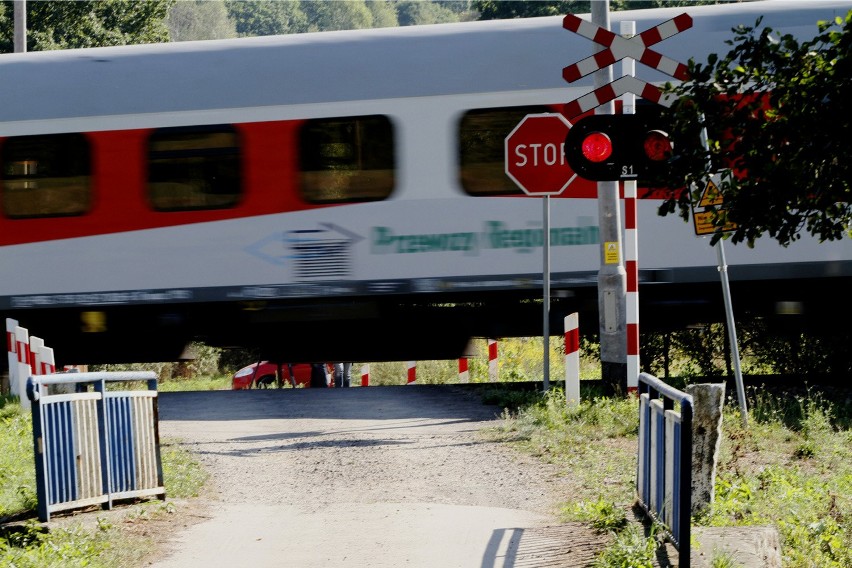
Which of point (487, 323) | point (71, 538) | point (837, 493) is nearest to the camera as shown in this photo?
point (71, 538)

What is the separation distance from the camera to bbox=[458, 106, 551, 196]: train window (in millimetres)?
14484

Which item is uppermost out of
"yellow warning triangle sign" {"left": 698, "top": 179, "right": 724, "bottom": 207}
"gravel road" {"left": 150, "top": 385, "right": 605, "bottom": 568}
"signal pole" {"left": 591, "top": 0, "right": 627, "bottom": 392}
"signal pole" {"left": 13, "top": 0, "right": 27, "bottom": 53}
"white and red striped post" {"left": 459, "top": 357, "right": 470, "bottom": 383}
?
"signal pole" {"left": 13, "top": 0, "right": 27, "bottom": 53}

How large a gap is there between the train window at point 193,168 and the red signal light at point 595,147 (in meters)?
7.69

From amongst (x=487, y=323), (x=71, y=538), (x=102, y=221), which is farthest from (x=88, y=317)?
(x=71, y=538)

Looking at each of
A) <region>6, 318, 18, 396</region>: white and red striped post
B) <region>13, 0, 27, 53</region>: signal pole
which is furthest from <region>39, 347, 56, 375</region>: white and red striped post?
<region>13, 0, 27, 53</region>: signal pole

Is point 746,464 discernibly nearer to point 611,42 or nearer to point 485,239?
point 611,42

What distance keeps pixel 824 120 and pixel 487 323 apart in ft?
31.9

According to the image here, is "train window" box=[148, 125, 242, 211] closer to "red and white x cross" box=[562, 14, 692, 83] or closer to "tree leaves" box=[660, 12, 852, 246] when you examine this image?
"red and white x cross" box=[562, 14, 692, 83]

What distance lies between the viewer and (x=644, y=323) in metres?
15.2

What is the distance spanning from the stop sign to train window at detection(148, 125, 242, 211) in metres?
3.21

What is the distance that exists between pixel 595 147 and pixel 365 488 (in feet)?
11.3

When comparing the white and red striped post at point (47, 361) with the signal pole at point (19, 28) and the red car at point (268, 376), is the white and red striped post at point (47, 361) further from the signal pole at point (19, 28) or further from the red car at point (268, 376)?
the red car at point (268, 376)

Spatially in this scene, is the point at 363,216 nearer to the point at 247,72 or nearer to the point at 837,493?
the point at 247,72

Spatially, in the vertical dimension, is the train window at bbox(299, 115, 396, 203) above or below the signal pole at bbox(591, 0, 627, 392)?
above
